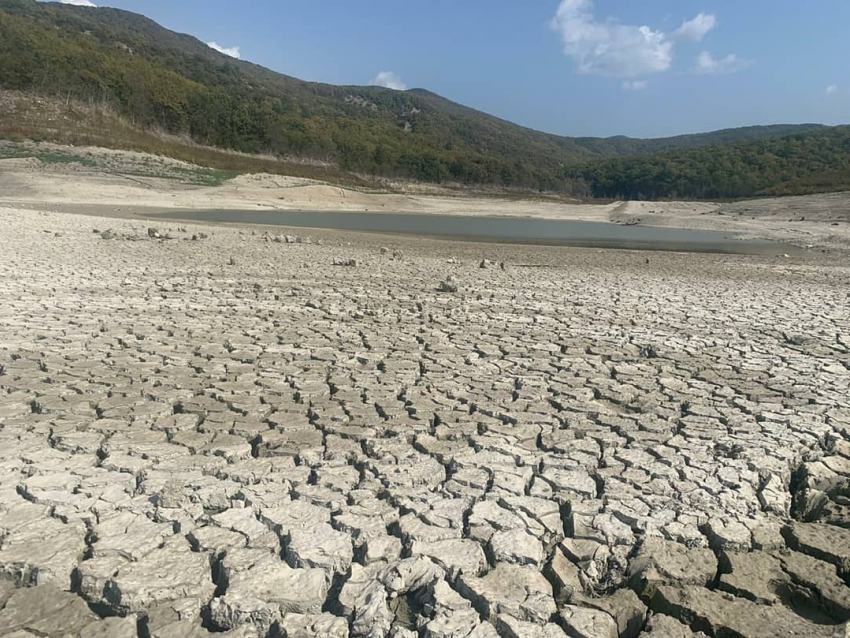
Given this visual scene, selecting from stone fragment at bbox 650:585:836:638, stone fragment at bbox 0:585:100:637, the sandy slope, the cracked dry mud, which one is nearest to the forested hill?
the sandy slope

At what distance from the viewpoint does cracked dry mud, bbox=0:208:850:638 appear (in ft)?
7.31

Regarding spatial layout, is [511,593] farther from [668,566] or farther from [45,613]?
[45,613]

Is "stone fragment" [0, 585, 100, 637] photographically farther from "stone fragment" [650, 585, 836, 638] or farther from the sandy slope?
the sandy slope

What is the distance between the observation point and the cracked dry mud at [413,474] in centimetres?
223

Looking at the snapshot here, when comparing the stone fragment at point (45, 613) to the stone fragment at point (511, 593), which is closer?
the stone fragment at point (45, 613)

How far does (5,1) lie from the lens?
89.4m

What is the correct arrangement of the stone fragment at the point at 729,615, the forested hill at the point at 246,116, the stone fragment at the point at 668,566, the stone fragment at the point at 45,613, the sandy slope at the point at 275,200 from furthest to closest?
the forested hill at the point at 246,116 → the sandy slope at the point at 275,200 → the stone fragment at the point at 668,566 → the stone fragment at the point at 729,615 → the stone fragment at the point at 45,613

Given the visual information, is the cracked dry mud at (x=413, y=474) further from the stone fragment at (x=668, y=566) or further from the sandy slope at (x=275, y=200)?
the sandy slope at (x=275, y=200)

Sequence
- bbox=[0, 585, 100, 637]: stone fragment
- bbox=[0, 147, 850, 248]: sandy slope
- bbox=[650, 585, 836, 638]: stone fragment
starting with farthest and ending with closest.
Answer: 1. bbox=[0, 147, 850, 248]: sandy slope
2. bbox=[650, 585, 836, 638]: stone fragment
3. bbox=[0, 585, 100, 637]: stone fragment

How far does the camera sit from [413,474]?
3154mm

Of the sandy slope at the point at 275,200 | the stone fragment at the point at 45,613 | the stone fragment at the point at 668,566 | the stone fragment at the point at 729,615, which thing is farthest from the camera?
the sandy slope at the point at 275,200

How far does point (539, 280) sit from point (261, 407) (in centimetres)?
721

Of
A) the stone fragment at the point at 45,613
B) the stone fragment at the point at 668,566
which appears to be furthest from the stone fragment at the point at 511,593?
the stone fragment at the point at 45,613

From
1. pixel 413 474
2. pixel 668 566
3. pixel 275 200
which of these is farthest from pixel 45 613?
pixel 275 200
